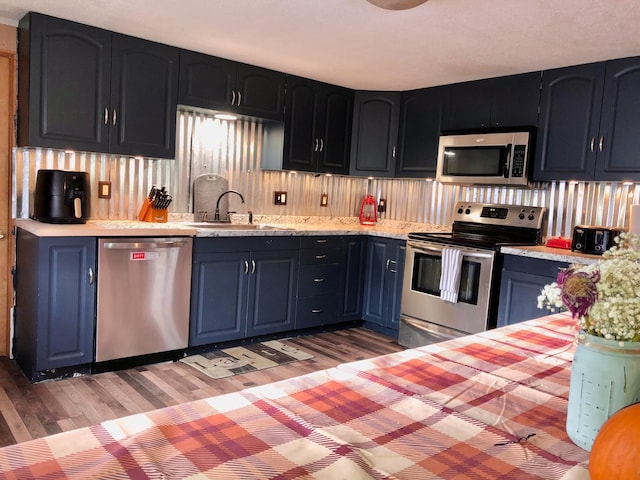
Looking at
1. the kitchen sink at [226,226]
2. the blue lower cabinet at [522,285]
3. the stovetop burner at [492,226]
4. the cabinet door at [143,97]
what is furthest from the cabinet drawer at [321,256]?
the blue lower cabinet at [522,285]

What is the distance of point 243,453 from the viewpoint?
826mm

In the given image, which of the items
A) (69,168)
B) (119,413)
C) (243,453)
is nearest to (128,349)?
(119,413)

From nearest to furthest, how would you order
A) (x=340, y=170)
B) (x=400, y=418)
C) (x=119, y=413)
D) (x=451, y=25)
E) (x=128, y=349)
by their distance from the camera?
(x=400, y=418)
(x=119, y=413)
(x=451, y=25)
(x=128, y=349)
(x=340, y=170)

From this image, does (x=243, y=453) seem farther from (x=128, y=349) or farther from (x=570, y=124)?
(x=570, y=124)

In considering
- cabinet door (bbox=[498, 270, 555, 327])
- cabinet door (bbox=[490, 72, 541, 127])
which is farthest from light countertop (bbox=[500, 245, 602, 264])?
cabinet door (bbox=[490, 72, 541, 127])

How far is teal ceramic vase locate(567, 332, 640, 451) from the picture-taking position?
36.3 inches

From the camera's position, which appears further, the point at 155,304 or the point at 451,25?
the point at 155,304

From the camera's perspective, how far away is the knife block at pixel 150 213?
3859 millimetres

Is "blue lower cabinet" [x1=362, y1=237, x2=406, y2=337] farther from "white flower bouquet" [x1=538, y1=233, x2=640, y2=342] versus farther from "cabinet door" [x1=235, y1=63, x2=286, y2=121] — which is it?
"white flower bouquet" [x1=538, y1=233, x2=640, y2=342]

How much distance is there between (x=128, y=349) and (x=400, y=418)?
2.79 m

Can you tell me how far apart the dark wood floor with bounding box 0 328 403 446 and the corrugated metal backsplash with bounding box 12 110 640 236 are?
117 centimetres

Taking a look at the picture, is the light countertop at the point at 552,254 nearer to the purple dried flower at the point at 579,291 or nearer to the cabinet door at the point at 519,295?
the cabinet door at the point at 519,295

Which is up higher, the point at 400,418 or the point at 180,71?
the point at 180,71

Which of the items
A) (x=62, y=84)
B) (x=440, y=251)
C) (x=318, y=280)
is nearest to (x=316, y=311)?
(x=318, y=280)
